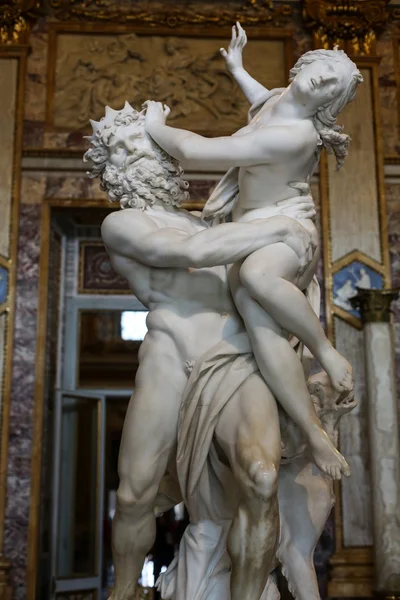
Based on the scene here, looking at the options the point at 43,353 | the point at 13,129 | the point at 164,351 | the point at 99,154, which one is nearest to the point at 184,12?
the point at 13,129

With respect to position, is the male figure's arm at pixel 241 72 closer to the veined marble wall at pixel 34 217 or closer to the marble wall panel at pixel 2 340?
the veined marble wall at pixel 34 217

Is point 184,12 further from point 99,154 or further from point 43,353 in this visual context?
point 99,154

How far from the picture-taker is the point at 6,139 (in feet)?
25.7

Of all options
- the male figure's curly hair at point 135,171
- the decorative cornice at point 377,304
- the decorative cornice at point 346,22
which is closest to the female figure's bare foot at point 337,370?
the male figure's curly hair at point 135,171

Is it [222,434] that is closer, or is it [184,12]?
[222,434]

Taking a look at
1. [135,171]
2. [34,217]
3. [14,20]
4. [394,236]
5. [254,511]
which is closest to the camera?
[254,511]

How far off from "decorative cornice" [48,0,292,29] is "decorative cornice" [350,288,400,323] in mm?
3074

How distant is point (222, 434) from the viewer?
298cm

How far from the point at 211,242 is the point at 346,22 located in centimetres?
599

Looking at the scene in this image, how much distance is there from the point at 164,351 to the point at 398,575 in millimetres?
4350

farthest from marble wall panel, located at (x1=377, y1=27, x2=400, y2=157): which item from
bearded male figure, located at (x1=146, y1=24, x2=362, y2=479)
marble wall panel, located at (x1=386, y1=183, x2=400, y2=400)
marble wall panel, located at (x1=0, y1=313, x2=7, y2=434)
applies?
bearded male figure, located at (x1=146, y1=24, x2=362, y2=479)

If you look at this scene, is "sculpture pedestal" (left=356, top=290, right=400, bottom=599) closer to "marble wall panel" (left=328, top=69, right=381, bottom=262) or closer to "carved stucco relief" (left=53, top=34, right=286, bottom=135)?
"marble wall panel" (left=328, top=69, right=381, bottom=262)

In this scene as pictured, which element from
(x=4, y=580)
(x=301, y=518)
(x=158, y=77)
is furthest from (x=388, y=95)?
(x=301, y=518)

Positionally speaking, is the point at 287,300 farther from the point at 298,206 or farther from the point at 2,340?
the point at 2,340
